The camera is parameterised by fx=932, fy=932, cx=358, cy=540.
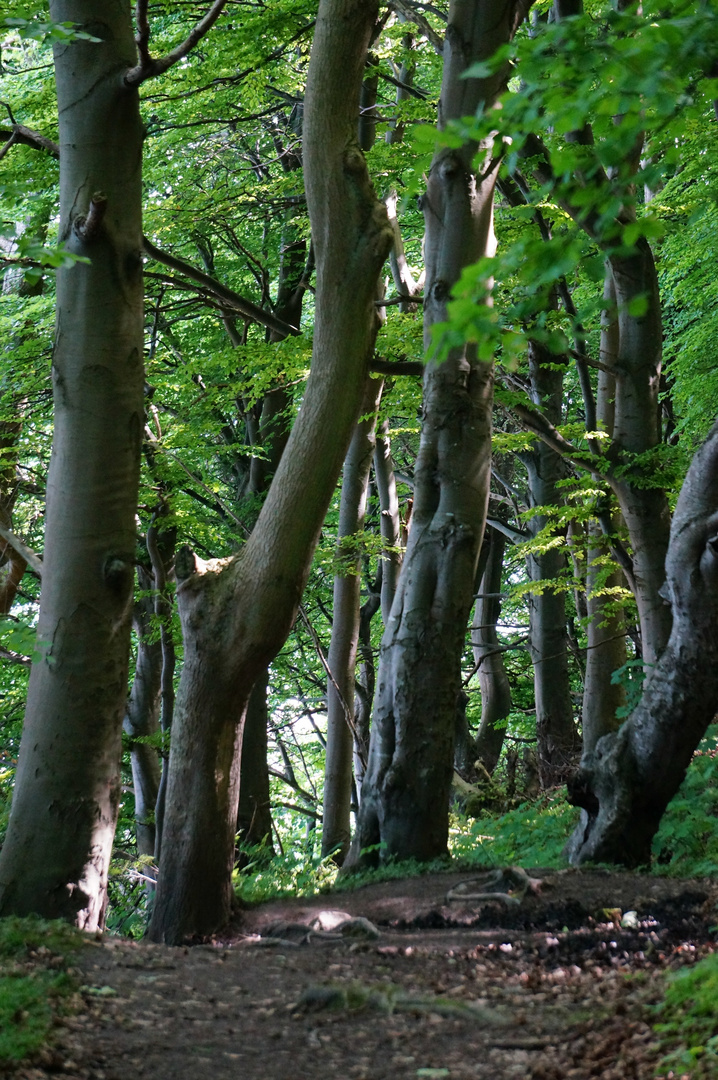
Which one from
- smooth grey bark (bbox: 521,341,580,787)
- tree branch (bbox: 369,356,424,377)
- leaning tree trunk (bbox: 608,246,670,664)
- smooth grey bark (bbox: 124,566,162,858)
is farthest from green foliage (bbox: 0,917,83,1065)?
smooth grey bark (bbox: 521,341,580,787)

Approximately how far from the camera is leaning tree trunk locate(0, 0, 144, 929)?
541cm

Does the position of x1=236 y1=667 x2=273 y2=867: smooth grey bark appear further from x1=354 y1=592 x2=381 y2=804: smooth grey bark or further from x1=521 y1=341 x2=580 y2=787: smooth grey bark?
x1=354 y1=592 x2=381 y2=804: smooth grey bark

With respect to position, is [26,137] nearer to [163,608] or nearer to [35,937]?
[35,937]

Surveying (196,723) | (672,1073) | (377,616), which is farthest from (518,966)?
(377,616)

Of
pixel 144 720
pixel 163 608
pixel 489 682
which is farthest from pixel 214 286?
pixel 489 682

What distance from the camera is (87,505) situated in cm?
574

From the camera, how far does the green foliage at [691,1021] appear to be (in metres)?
2.71

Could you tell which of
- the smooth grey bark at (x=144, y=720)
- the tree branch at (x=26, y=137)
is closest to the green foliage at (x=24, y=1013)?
the tree branch at (x=26, y=137)

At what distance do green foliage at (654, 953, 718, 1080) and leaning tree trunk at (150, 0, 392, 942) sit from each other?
3.45m

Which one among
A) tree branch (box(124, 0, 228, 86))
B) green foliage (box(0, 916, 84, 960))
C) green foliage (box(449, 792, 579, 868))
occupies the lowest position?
green foliage (box(0, 916, 84, 960))

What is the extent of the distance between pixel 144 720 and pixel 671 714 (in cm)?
1078

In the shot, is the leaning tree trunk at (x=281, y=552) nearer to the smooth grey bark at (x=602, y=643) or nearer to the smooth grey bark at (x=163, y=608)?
the smooth grey bark at (x=163, y=608)

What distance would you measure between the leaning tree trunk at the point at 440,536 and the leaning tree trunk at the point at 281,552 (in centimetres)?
159

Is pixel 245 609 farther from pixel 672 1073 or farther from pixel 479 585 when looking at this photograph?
pixel 479 585
